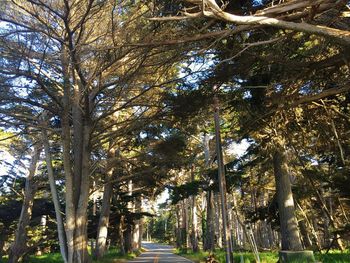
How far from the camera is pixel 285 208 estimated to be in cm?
1530

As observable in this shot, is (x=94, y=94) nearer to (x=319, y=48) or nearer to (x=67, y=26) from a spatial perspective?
(x=67, y=26)

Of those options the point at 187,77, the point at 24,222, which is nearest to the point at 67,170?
the point at 187,77

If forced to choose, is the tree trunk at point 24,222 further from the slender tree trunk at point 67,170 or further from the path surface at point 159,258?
the path surface at point 159,258

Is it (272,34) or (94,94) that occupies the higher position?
(94,94)

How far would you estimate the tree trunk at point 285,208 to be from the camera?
49.1 feet

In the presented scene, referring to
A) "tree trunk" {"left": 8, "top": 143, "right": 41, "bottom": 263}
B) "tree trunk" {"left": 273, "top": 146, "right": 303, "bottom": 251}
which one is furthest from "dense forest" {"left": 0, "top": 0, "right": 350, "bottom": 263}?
"tree trunk" {"left": 8, "top": 143, "right": 41, "bottom": 263}

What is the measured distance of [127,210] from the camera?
33375 mm

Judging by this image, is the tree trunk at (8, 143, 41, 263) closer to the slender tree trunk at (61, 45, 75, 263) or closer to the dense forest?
the dense forest

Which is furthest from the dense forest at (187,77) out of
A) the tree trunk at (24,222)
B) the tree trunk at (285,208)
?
the tree trunk at (24,222)

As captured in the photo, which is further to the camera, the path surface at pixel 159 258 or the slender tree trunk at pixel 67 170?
the path surface at pixel 159 258

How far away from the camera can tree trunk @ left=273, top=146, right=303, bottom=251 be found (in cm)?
1495

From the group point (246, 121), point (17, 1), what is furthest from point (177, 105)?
point (17, 1)

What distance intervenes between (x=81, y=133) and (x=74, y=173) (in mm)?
1608

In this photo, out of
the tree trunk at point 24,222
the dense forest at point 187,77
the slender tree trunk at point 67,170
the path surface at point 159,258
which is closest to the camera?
the dense forest at point 187,77
